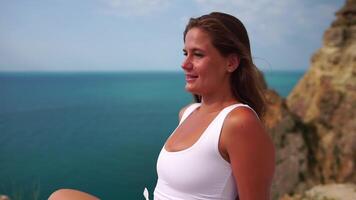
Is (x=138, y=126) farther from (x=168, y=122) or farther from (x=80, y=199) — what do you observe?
(x=80, y=199)

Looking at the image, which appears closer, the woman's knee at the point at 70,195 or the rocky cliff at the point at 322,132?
the woman's knee at the point at 70,195

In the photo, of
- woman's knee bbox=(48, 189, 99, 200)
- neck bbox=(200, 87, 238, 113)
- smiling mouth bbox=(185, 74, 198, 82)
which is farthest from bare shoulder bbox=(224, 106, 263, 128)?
woman's knee bbox=(48, 189, 99, 200)

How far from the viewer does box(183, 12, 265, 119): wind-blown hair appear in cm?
173

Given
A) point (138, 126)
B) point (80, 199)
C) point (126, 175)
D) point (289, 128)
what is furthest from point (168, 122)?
point (80, 199)

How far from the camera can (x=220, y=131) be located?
5.28ft

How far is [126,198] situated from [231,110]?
21545 mm

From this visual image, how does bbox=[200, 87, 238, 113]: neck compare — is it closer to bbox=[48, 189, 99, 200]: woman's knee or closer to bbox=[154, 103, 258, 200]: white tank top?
bbox=[154, 103, 258, 200]: white tank top

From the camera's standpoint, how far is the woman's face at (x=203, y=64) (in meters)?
1.76

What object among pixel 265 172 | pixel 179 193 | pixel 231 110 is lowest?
pixel 179 193

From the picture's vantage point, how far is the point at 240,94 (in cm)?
184

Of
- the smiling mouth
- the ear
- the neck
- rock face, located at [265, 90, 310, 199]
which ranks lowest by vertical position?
rock face, located at [265, 90, 310, 199]

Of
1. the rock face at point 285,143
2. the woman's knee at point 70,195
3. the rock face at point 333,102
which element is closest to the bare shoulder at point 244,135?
the woman's knee at point 70,195

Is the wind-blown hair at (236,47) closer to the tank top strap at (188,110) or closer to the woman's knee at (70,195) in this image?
the tank top strap at (188,110)

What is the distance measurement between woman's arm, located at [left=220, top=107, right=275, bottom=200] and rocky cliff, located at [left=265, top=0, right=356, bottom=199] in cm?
1295
